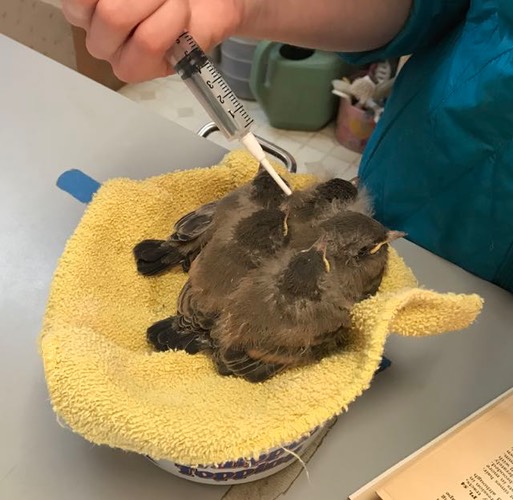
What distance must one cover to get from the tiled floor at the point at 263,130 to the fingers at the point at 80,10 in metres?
1.18

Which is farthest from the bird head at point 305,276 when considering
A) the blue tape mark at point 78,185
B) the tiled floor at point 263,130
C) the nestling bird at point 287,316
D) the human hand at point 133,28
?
the tiled floor at point 263,130

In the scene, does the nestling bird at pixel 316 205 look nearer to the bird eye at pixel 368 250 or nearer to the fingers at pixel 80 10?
the bird eye at pixel 368 250

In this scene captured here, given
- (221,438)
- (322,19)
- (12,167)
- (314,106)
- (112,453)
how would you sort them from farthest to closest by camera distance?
(314,106), (12,167), (322,19), (112,453), (221,438)

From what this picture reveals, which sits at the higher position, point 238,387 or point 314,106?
point 238,387

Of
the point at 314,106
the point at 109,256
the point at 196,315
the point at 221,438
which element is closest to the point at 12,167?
the point at 109,256

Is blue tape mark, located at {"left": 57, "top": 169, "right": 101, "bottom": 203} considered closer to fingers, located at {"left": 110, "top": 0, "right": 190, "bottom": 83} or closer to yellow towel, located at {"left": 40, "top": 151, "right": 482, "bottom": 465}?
yellow towel, located at {"left": 40, "top": 151, "right": 482, "bottom": 465}

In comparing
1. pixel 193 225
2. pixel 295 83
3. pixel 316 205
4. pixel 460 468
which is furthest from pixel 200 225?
pixel 295 83

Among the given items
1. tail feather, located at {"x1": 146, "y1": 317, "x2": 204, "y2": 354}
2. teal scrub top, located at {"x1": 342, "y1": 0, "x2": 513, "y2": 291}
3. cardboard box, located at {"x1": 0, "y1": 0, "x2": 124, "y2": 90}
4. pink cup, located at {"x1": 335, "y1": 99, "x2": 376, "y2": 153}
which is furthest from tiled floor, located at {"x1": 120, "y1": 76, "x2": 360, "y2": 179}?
tail feather, located at {"x1": 146, "y1": 317, "x2": 204, "y2": 354}

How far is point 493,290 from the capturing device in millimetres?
704

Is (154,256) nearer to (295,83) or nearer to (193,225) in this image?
(193,225)

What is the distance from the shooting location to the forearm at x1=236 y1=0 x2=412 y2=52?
0.66 meters

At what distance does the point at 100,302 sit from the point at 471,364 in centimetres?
36

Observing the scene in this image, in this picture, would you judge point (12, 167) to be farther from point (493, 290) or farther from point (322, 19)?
point (493, 290)

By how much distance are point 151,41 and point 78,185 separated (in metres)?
0.30
